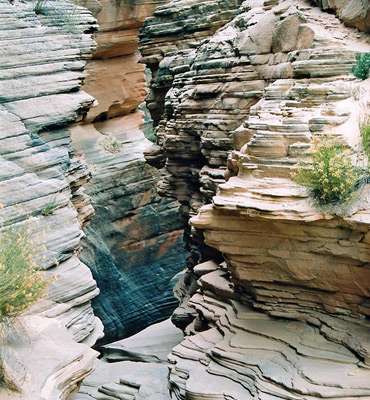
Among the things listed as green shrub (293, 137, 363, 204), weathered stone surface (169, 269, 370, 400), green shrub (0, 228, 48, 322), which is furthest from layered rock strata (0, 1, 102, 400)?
green shrub (293, 137, 363, 204)

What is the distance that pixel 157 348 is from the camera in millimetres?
13562

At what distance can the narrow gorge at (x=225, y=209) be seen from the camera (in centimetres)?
739

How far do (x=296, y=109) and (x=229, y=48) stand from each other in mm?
3792

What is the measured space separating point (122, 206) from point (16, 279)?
12016mm

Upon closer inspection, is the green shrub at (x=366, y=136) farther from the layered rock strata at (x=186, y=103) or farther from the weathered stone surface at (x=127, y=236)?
the weathered stone surface at (x=127, y=236)

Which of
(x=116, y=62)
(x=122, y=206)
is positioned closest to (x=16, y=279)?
(x=122, y=206)

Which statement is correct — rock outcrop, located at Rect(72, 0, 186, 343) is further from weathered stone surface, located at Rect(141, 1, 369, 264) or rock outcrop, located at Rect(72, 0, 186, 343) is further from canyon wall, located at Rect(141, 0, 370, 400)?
canyon wall, located at Rect(141, 0, 370, 400)

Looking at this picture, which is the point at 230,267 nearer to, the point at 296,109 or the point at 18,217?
the point at 296,109

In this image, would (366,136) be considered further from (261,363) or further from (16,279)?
(16,279)

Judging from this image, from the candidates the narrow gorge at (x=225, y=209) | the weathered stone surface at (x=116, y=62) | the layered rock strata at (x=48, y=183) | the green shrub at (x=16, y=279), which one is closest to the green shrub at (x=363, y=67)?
the narrow gorge at (x=225, y=209)

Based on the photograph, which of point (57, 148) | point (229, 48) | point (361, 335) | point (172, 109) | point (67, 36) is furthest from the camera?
point (172, 109)

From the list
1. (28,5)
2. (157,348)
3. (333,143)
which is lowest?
(157,348)

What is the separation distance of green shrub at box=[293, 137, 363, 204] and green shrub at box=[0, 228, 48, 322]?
11.0ft

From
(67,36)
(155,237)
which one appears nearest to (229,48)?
(67,36)
